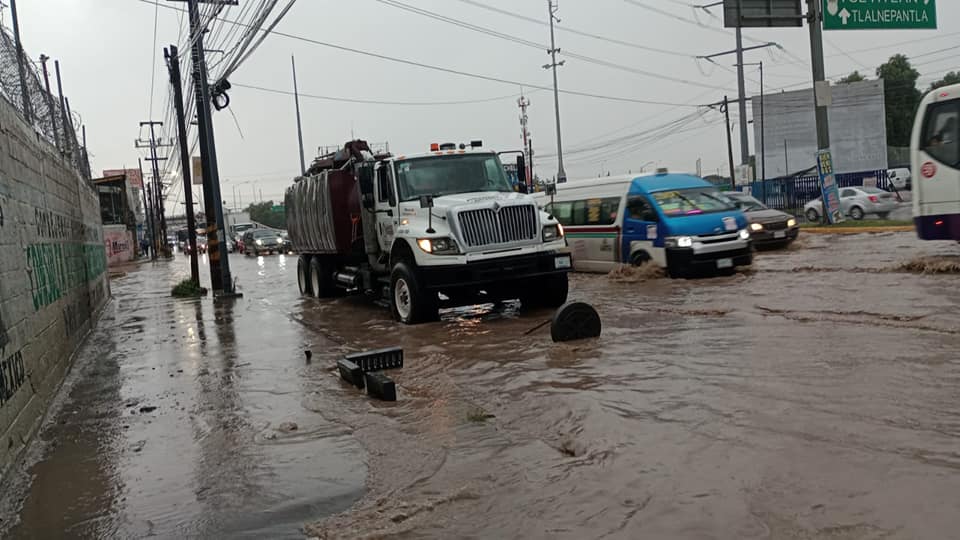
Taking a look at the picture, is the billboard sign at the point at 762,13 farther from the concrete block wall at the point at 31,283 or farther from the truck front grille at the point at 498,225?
the concrete block wall at the point at 31,283

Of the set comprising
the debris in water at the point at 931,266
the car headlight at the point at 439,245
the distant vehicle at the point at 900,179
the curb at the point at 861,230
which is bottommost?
the debris in water at the point at 931,266

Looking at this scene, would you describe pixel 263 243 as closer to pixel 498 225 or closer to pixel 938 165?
pixel 498 225

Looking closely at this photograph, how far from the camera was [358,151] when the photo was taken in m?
14.7

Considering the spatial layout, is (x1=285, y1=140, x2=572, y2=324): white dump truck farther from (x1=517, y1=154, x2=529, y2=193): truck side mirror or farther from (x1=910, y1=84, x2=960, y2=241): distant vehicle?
(x1=910, y1=84, x2=960, y2=241): distant vehicle

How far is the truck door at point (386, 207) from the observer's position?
40.4ft

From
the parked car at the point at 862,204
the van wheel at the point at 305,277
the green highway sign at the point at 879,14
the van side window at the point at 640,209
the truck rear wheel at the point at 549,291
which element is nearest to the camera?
the truck rear wheel at the point at 549,291

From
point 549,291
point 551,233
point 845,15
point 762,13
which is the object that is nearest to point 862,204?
point 762,13

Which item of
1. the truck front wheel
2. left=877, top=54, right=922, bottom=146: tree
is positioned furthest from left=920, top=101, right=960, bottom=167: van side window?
left=877, top=54, right=922, bottom=146: tree

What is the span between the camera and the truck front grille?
36.6ft

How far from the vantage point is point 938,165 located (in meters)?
13.1

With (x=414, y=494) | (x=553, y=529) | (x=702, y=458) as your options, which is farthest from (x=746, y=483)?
(x=414, y=494)

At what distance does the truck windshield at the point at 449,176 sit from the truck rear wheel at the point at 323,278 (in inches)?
218

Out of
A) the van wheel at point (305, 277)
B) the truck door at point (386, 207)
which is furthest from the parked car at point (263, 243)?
the truck door at point (386, 207)

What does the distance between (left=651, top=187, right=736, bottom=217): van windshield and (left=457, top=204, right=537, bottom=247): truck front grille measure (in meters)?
3.97
